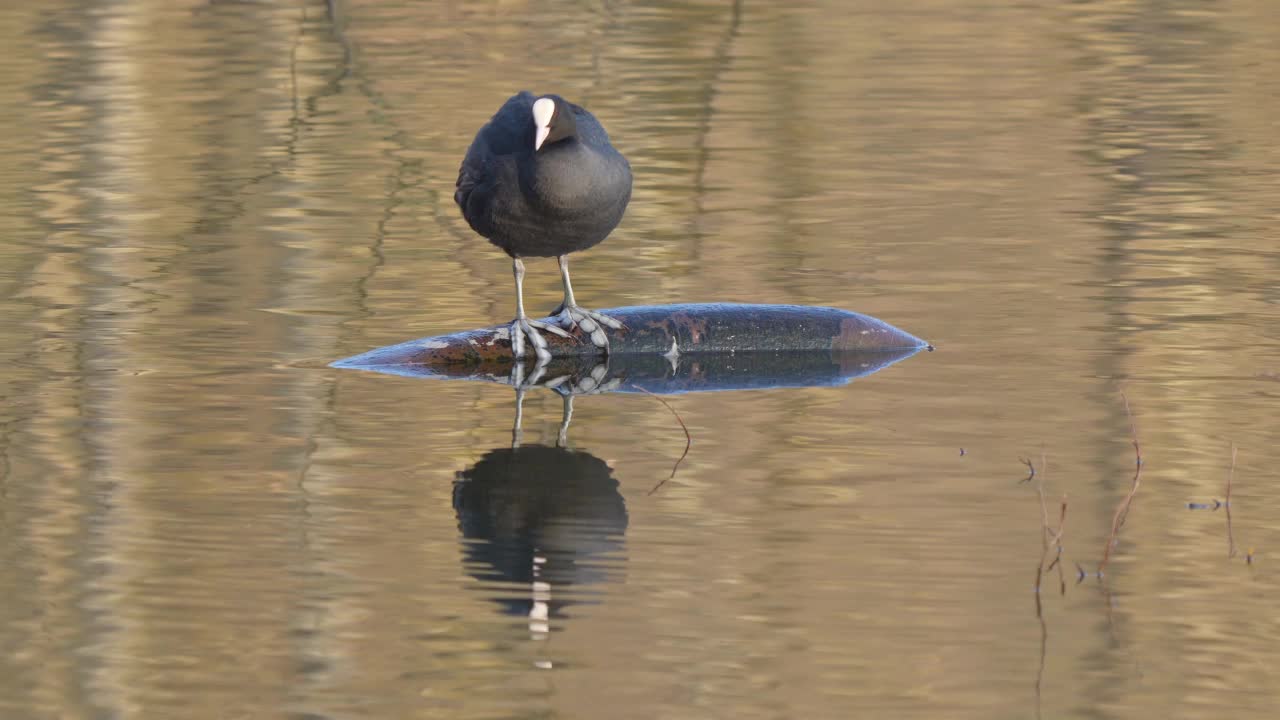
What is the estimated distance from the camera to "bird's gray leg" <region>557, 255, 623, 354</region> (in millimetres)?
10562

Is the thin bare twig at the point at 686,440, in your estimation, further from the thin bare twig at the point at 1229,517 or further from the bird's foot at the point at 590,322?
the thin bare twig at the point at 1229,517

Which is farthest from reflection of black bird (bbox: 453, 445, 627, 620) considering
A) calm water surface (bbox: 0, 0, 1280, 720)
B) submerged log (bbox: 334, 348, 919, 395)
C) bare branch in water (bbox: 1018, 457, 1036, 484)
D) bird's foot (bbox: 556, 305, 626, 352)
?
bird's foot (bbox: 556, 305, 626, 352)

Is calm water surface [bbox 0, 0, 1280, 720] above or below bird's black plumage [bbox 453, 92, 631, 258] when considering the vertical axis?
below

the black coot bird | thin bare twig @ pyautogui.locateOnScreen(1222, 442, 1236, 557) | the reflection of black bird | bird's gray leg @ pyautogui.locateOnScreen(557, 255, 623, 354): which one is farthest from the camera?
bird's gray leg @ pyautogui.locateOnScreen(557, 255, 623, 354)

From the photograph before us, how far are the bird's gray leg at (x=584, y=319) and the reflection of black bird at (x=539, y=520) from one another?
155 centimetres

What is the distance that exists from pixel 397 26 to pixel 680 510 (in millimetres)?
20261

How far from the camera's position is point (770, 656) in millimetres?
6391

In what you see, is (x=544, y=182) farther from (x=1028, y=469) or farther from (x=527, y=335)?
(x=1028, y=469)

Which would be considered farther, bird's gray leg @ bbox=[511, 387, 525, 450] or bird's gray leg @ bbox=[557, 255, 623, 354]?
bird's gray leg @ bbox=[557, 255, 623, 354]

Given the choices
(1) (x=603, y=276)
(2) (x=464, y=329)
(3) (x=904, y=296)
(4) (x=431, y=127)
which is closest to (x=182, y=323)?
(2) (x=464, y=329)

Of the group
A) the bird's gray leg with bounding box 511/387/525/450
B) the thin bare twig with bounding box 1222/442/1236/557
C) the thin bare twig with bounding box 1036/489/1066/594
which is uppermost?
the thin bare twig with bounding box 1036/489/1066/594

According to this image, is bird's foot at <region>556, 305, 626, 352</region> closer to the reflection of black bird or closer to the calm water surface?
the calm water surface

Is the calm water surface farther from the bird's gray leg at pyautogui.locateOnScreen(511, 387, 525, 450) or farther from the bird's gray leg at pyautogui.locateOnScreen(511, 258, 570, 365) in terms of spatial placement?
the bird's gray leg at pyautogui.locateOnScreen(511, 258, 570, 365)

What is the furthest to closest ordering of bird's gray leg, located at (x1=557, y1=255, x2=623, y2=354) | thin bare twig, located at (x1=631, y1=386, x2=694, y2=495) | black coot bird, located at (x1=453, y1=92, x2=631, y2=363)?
bird's gray leg, located at (x1=557, y1=255, x2=623, y2=354) → black coot bird, located at (x1=453, y1=92, x2=631, y2=363) → thin bare twig, located at (x1=631, y1=386, x2=694, y2=495)
